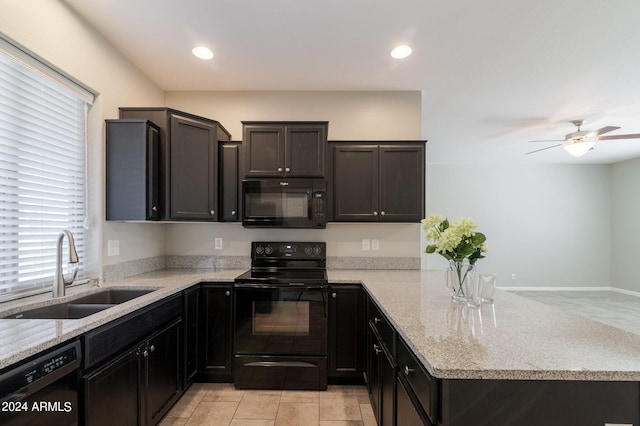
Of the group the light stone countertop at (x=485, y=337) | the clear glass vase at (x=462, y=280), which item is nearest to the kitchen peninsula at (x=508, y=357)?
the light stone countertop at (x=485, y=337)

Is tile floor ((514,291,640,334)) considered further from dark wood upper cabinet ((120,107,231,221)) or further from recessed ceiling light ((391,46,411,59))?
dark wood upper cabinet ((120,107,231,221))

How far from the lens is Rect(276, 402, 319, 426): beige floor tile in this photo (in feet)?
6.43

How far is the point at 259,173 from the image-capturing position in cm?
261

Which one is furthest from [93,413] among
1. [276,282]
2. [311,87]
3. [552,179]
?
[552,179]

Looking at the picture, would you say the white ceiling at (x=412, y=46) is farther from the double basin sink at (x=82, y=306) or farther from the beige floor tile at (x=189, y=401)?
the beige floor tile at (x=189, y=401)

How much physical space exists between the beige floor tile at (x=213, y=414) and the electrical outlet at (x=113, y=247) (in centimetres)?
136

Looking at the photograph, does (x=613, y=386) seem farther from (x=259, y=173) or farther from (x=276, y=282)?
(x=259, y=173)

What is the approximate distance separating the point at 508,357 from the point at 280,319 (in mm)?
1743

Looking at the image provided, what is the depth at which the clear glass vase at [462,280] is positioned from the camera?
1608 millimetres

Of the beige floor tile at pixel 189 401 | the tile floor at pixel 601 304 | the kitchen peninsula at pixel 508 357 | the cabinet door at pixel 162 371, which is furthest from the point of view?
the tile floor at pixel 601 304

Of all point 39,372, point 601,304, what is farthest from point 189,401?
point 601,304

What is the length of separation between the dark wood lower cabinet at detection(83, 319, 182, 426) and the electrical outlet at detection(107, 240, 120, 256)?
766 millimetres

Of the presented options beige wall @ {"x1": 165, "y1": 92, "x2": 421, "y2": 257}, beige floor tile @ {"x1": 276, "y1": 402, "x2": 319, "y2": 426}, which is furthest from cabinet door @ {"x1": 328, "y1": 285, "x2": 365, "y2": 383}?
beige wall @ {"x1": 165, "y1": 92, "x2": 421, "y2": 257}

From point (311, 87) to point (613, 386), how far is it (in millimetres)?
2922
